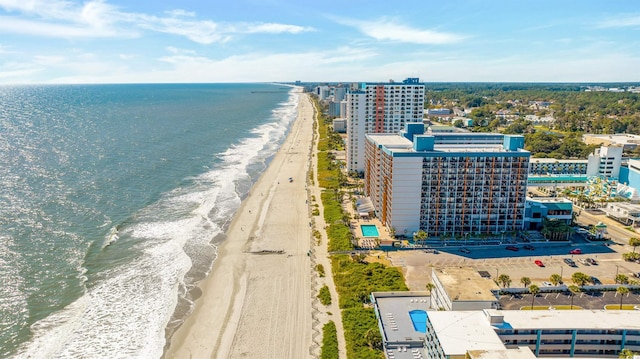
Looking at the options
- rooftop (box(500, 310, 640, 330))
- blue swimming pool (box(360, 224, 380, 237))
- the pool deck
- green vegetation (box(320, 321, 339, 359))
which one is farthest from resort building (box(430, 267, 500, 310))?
blue swimming pool (box(360, 224, 380, 237))

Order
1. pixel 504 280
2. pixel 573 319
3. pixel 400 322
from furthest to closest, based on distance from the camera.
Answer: pixel 504 280 → pixel 400 322 → pixel 573 319

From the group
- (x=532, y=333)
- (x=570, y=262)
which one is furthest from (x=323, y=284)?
(x=570, y=262)

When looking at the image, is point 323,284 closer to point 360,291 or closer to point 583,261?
point 360,291

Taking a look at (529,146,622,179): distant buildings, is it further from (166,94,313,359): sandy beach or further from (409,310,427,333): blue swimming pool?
(409,310,427,333): blue swimming pool

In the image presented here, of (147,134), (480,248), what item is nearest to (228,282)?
(480,248)

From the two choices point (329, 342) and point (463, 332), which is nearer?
point (463, 332)

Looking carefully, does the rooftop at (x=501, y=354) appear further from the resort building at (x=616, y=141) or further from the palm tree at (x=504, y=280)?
the resort building at (x=616, y=141)
